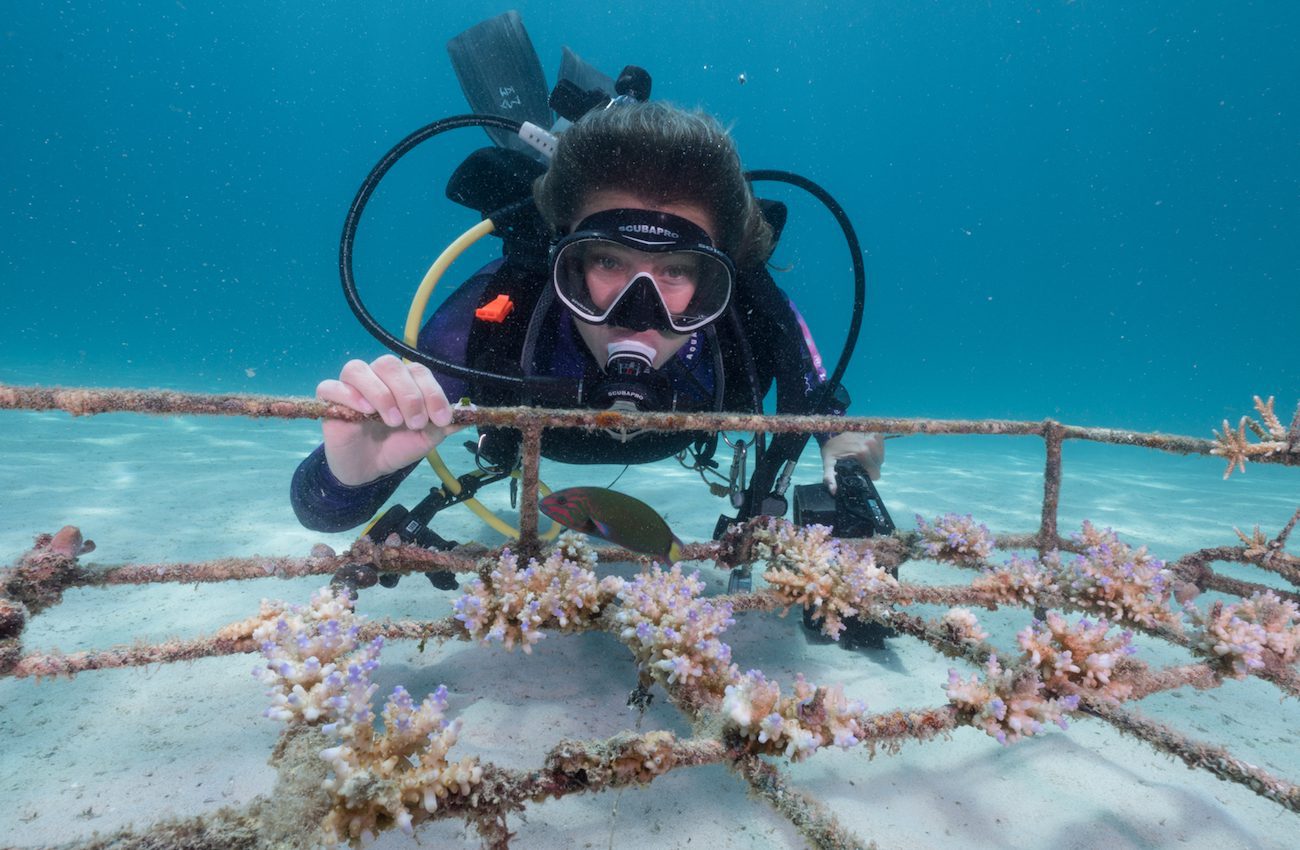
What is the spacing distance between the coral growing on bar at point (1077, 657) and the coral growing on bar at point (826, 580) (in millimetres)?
559

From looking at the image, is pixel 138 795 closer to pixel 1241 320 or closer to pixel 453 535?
pixel 453 535

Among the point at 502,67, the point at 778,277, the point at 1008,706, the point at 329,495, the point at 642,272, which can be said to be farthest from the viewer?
the point at 778,277

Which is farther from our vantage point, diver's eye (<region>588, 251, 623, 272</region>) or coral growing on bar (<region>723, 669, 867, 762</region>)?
diver's eye (<region>588, 251, 623, 272</region>)

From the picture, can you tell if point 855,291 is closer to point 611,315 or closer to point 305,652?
point 611,315

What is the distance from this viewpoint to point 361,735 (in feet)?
4.08

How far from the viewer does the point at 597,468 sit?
10.5 meters

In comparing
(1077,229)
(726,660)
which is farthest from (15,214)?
(1077,229)

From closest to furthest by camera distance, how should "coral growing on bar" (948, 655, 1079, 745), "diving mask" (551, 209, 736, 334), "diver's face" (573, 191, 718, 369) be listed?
"coral growing on bar" (948, 655, 1079, 745), "diving mask" (551, 209, 736, 334), "diver's face" (573, 191, 718, 369)

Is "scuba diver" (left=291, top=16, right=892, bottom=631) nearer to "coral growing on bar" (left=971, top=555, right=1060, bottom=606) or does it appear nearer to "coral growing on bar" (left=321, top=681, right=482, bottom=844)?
"coral growing on bar" (left=321, top=681, right=482, bottom=844)

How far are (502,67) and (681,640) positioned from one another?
8.21 metres

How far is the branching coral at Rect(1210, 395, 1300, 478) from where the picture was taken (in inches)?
89.8

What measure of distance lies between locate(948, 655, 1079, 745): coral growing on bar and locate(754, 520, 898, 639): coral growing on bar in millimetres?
536

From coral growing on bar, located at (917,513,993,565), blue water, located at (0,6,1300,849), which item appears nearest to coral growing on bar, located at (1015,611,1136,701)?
blue water, located at (0,6,1300,849)

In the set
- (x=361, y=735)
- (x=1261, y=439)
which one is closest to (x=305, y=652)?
(x=361, y=735)
